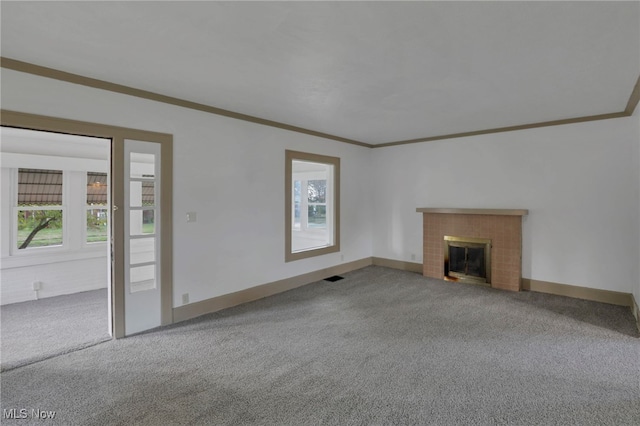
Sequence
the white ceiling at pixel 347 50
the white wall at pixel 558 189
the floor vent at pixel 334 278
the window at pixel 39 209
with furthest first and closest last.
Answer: the floor vent at pixel 334 278 → the window at pixel 39 209 → the white wall at pixel 558 189 → the white ceiling at pixel 347 50

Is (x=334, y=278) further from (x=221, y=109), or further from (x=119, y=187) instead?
(x=119, y=187)

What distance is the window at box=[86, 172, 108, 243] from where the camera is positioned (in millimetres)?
5355

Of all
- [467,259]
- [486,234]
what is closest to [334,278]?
[467,259]

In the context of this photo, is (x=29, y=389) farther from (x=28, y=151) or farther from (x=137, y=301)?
(x=28, y=151)

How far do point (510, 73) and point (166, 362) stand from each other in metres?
4.05

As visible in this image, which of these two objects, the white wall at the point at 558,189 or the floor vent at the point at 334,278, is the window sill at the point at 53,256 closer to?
the floor vent at the point at 334,278

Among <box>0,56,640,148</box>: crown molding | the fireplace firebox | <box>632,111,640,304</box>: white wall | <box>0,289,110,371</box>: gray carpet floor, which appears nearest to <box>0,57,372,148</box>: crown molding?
<box>0,56,640,148</box>: crown molding

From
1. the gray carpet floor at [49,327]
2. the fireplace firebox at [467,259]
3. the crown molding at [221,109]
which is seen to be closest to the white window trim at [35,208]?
the gray carpet floor at [49,327]

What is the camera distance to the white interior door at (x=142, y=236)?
11.0 feet

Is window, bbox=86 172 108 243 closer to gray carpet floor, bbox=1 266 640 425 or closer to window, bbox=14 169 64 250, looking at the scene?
window, bbox=14 169 64 250

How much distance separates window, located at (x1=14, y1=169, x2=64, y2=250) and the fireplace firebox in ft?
21.2

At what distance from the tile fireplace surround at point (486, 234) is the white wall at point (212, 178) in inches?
91.6

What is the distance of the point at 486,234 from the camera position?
520 cm

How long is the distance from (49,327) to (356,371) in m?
3.51
